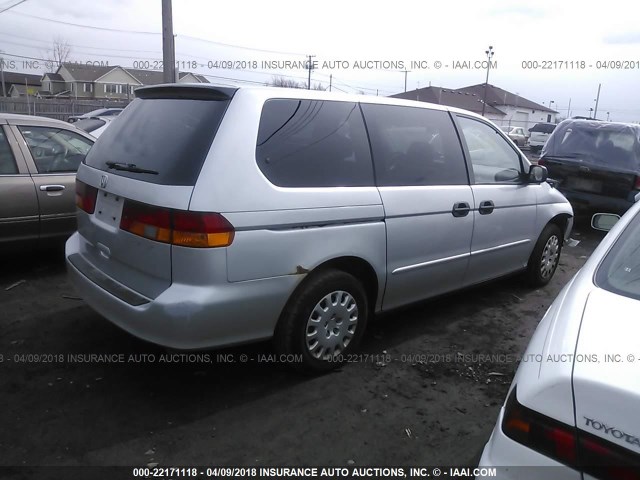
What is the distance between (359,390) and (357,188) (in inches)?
50.7

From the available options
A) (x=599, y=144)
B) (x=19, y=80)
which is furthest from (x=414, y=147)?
(x=19, y=80)

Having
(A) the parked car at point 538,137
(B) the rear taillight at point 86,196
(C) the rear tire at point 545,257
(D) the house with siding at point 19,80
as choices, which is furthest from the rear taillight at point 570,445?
(D) the house with siding at point 19,80

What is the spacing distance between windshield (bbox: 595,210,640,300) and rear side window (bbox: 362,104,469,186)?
1.56m

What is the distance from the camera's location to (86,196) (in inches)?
137

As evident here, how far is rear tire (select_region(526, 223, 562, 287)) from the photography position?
Answer: 511 centimetres

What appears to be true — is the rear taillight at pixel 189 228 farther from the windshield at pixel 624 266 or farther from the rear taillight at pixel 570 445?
the windshield at pixel 624 266

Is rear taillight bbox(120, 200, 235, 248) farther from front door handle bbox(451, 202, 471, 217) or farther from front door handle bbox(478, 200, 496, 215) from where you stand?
front door handle bbox(478, 200, 496, 215)

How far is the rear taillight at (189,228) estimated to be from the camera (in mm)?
2676

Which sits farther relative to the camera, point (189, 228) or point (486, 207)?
point (486, 207)

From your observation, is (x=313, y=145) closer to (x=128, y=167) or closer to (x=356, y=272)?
(x=356, y=272)

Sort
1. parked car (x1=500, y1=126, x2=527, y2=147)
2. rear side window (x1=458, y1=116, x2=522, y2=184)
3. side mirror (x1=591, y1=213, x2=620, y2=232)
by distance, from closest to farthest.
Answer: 1. side mirror (x1=591, y1=213, x2=620, y2=232)
2. rear side window (x1=458, y1=116, x2=522, y2=184)
3. parked car (x1=500, y1=126, x2=527, y2=147)

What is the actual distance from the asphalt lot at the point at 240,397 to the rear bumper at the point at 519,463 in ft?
3.49

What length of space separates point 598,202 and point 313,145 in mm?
6293

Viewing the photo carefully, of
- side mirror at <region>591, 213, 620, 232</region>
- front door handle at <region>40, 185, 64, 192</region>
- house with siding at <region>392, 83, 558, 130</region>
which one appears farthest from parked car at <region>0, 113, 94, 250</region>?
house with siding at <region>392, 83, 558, 130</region>
